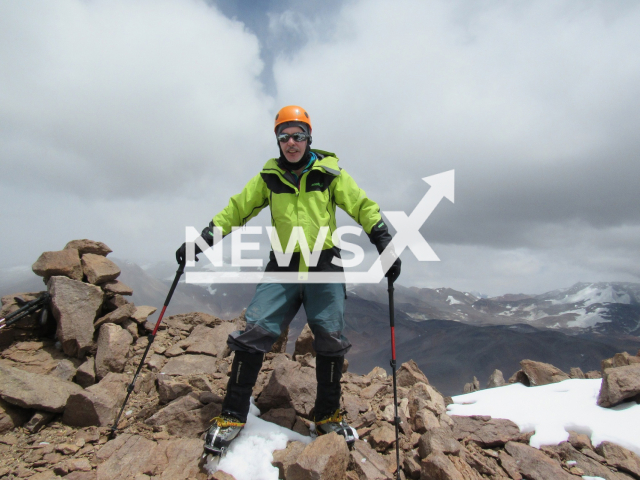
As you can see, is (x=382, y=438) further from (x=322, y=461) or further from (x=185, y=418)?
(x=185, y=418)

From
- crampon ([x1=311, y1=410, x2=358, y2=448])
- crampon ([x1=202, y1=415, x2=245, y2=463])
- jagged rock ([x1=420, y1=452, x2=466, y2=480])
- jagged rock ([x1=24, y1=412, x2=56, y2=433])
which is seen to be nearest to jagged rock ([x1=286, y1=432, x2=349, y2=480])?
crampon ([x1=311, y1=410, x2=358, y2=448])

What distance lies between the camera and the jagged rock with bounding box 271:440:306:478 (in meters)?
3.63

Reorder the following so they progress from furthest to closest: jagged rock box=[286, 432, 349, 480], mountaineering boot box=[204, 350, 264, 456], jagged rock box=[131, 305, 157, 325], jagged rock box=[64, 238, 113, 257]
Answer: jagged rock box=[64, 238, 113, 257]
jagged rock box=[131, 305, 157, 325]
mountaineering boot box=[204, 350, 264, 456]
jagged rock box=[286, 432, 349, 480]

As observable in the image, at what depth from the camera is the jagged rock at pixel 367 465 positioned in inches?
141

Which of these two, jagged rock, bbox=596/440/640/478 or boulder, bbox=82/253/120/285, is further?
boulder, bbox=82/253/120/285

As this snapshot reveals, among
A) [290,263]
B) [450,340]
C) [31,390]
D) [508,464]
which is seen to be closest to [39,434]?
[31,390]

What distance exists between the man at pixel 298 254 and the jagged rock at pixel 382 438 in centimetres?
55

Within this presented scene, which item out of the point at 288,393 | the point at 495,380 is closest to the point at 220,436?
the point at 288,393

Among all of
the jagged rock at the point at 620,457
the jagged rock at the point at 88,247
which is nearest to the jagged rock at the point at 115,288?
the jagged rock at the point at 88,247

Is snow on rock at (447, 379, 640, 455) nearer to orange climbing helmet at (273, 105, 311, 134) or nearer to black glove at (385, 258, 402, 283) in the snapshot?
black glove at (385, 258, 402, 283)

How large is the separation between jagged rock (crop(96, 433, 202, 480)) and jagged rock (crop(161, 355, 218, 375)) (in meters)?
2.56

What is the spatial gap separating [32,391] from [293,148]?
5640 millimetres

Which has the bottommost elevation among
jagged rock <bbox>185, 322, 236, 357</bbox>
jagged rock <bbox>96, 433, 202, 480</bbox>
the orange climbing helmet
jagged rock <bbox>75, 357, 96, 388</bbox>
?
jagged rock <bbox>96, 433, 202, 480</bbox>

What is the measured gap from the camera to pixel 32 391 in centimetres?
484
